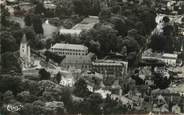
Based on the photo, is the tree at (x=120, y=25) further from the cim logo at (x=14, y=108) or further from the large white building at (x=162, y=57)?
the cim logo at (x=14, y=108)

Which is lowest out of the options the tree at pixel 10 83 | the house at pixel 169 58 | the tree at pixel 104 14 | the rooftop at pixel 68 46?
the tree at pixel 10 83

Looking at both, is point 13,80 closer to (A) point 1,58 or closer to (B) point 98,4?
(A) point 1,58

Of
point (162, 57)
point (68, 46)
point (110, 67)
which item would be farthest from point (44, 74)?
point (162, 57)

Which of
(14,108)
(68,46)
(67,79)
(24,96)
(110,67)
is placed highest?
(68,46)

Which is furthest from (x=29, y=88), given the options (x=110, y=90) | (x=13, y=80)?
(x=110, y=90)

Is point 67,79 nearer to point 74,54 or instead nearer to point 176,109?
point 74,54

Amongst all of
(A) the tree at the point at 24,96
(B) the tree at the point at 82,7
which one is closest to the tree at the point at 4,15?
(B) the tree at the point at 82,7

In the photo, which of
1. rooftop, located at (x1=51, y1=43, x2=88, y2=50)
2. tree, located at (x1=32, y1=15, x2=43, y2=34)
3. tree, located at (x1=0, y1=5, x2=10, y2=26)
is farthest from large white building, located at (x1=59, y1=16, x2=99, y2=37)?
tree, located at (x1=0, y1=5, x2=10, y2=26)
